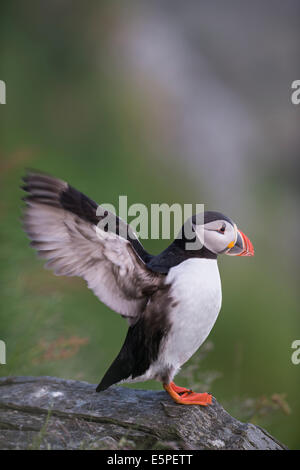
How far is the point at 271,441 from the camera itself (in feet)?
6.02

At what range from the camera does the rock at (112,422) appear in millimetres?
1636

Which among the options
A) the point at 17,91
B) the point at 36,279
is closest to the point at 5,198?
the point at 36,279

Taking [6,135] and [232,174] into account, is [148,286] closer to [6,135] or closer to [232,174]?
[6,135]

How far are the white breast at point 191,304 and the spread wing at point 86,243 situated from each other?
81mm

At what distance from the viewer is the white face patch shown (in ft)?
5.89

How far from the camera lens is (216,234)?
180 cm

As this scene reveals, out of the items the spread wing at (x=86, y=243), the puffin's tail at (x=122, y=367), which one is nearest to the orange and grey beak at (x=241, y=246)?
the spread wing at (x=86, y=243)

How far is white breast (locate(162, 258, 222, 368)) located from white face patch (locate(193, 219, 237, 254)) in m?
0.06

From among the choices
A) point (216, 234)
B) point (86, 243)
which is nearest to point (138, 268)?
point (86, 243)

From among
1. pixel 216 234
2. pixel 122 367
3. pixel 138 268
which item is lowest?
pixel 122 367

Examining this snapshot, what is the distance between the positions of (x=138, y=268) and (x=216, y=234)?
28 cm

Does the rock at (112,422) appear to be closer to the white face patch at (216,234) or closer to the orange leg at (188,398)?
the orange leg at (188,398)

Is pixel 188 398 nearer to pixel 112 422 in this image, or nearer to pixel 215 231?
pixel 112 422
